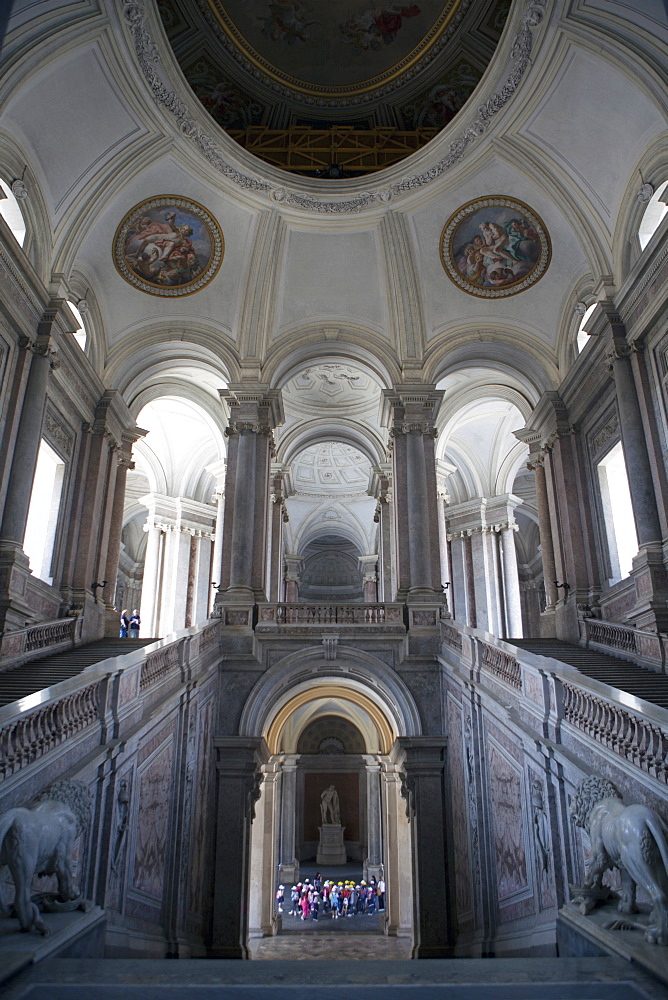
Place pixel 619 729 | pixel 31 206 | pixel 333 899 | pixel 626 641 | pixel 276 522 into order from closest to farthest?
pixel 619 729
pixel 626 641
pixel 31 206
pixel 276 522
pixel 333 899

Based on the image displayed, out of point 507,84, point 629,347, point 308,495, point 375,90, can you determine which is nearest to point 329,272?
point 375,90

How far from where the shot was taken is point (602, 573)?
14.9m

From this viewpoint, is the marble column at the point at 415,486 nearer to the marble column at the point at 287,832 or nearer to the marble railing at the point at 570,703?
the marble railing at the point at 570,703

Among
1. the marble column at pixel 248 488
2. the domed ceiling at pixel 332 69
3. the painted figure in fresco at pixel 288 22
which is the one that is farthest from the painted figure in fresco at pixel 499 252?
the painted figure in fresco at pixel 288 22

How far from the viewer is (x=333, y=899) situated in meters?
21.3

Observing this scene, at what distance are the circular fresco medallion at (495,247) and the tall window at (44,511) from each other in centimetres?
996

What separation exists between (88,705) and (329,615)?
824cm

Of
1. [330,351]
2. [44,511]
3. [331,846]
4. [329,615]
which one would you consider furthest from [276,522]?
[331,846]

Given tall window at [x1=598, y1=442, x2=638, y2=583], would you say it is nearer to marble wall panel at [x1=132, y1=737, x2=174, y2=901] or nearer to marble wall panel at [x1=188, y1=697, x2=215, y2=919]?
marble wall panel at [x1=188, y1=697, x2=215, y2=919]

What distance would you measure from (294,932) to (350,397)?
1484 cm

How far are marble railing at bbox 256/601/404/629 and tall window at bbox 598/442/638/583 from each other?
4536 millimetres

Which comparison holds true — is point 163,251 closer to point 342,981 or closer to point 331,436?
point 331,436

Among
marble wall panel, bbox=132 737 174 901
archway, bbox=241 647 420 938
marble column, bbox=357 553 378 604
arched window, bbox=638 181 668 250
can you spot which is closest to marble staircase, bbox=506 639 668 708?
archway, bbox=241 647 420 938

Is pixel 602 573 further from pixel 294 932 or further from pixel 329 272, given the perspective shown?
pixel 294 932
